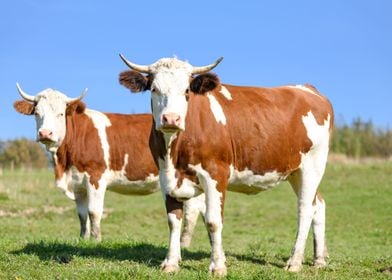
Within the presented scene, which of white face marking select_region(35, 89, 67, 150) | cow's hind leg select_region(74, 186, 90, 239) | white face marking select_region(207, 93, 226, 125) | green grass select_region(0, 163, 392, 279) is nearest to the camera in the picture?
green grass select_region(0, 163, 392, 279)

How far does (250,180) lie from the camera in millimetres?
9688

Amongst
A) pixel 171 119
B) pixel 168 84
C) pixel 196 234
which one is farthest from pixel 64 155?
pixel 196 234

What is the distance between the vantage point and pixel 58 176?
553 inches

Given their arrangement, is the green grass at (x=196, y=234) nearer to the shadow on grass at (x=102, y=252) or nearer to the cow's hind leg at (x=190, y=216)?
the shadow on grass at (x=102, y=252)

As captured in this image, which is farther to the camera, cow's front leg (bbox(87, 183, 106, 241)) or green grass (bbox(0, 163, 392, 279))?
cow's front leg (bbox(87, 183, 106, 241))

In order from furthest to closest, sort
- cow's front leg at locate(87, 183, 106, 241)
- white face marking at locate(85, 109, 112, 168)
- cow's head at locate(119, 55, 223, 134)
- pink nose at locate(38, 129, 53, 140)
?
white face marking at locate(85, 109, 112, 168), cow's front leg at locate(87, 183, 106, 241), pink nose at locate(38, 129, 53, 140), cow's head at locate(119, 55, 223, 134)

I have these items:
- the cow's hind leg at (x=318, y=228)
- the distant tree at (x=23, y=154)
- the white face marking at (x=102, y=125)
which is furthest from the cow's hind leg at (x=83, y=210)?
the distant tree at (x=23, y=154)

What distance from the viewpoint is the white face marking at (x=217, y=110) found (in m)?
9.25

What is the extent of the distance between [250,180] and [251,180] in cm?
2

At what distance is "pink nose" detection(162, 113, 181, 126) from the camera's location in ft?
26.9

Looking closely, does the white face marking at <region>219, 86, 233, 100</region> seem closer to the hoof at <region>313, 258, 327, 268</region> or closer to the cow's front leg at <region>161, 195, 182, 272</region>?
the cow's front leg at <region>161, 195, 182, 272</region>

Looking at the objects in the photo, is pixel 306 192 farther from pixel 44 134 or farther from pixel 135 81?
pixel 44 134

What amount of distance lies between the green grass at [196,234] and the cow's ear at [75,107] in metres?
2.79

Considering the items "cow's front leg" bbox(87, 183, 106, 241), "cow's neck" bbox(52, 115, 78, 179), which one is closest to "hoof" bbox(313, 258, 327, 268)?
"cow's front leg" bbox(87, 183, 106, 241)
